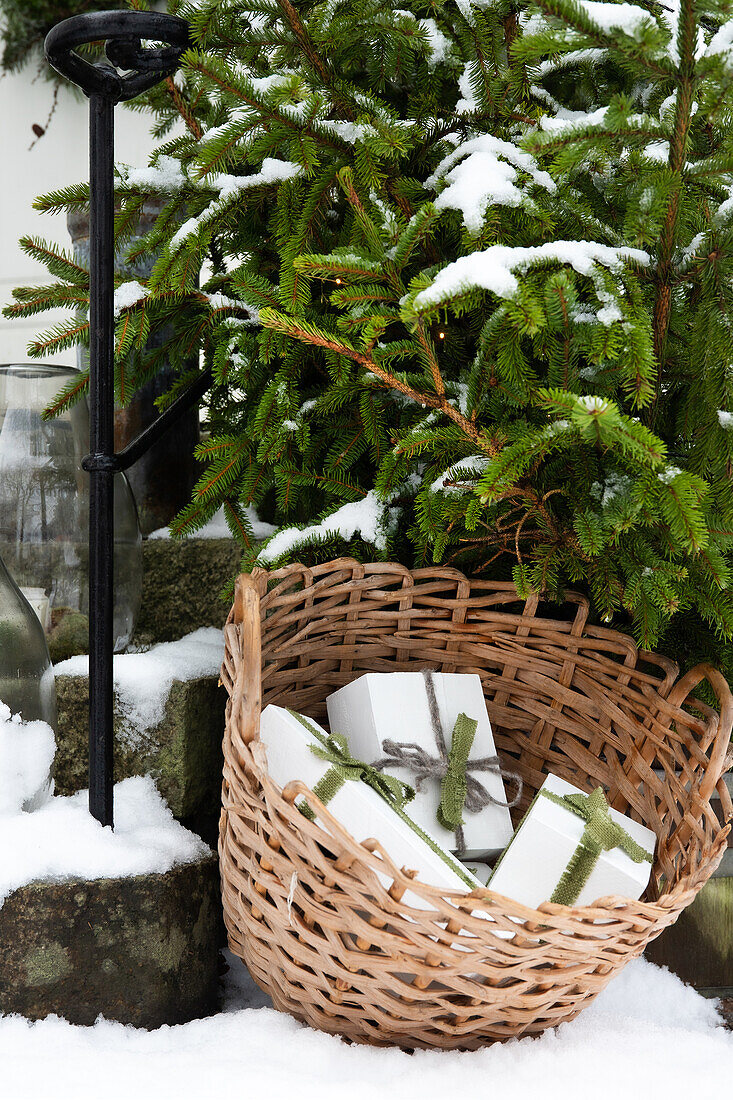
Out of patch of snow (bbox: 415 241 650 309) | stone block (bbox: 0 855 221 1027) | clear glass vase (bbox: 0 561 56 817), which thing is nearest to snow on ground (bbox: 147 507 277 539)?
clear glass vase (bbox: 0 561 56 817)

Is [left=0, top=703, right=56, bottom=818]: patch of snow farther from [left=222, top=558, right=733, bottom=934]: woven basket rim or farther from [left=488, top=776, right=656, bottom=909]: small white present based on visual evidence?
[left=488, top=776, right=656, bottom=909]: small white present

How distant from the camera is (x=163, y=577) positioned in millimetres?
1269

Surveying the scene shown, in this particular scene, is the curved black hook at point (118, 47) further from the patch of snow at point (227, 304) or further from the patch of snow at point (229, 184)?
the patch of snow at point (227, 304)

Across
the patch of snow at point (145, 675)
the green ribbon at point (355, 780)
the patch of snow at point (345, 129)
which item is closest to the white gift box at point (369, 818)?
the green ribbon at point (355, 780)

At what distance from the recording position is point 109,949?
81 cm

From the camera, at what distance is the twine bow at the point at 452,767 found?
0.88 metres

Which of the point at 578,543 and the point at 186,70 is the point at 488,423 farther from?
the point at 186,70

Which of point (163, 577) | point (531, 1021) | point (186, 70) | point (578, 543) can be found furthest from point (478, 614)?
point (186, 70)

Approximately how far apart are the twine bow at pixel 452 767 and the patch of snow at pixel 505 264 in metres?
0.46

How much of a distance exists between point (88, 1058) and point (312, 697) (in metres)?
0.42

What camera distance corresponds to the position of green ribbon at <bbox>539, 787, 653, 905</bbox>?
0.76 meters

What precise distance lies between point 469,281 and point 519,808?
64 centimetres

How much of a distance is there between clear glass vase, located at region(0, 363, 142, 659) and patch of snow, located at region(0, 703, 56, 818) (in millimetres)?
257

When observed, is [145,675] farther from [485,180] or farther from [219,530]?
[485,180]
